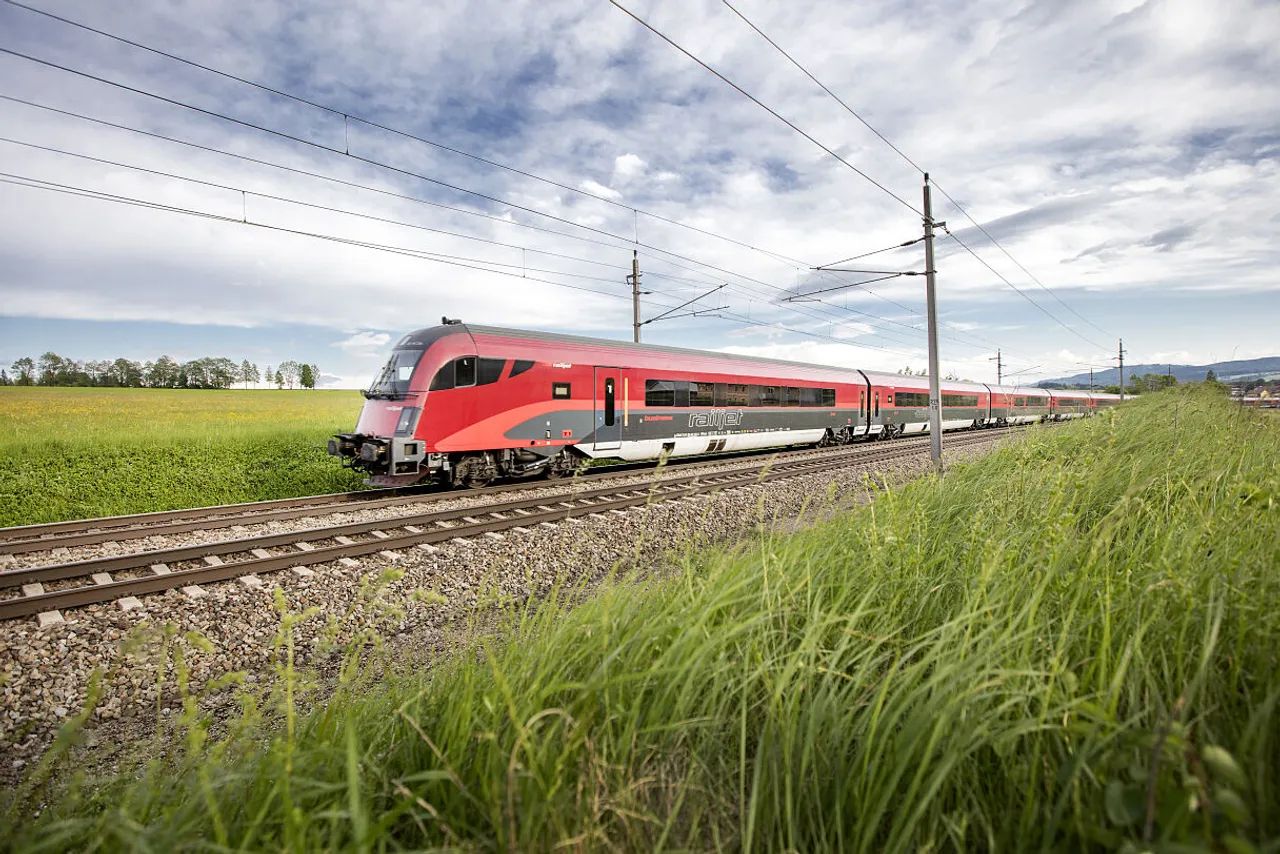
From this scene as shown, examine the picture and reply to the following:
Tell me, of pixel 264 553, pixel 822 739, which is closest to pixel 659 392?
pixel 264 553

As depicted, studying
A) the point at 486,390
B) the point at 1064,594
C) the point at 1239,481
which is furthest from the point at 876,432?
the point at 1064,594

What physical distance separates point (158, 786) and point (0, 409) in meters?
26.4

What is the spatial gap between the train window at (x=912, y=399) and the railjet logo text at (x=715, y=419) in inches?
476

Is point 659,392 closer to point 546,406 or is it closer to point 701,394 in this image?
point 701,394

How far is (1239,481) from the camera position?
321cm

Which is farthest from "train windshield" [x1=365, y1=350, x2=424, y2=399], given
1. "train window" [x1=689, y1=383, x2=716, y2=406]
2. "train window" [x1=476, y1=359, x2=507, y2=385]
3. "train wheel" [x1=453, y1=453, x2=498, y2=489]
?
"train window" [x1=689, y1=383, x2=716, y2=406]

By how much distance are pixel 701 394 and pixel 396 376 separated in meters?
8.05

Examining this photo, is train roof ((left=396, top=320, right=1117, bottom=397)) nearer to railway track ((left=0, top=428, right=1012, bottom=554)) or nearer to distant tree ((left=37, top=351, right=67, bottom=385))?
railway track ((left=0, top=428, right=1012, bottom=554))

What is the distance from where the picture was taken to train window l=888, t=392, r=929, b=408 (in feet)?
84.8

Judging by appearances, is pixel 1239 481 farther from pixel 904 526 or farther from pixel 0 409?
pixel 0 409

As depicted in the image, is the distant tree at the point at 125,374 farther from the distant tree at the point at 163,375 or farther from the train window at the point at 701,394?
the train window at the point at 701,394

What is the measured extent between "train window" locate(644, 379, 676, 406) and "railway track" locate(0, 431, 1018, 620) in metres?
4.24

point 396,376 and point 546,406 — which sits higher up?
point 396,376

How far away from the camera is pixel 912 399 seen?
26.8 meters
